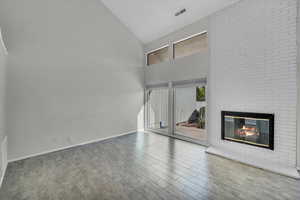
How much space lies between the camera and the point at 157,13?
4211mm

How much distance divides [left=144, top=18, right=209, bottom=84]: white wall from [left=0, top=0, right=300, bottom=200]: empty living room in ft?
0.12

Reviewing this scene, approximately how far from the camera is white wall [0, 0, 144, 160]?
10.0 ft

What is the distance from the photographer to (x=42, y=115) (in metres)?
3.37

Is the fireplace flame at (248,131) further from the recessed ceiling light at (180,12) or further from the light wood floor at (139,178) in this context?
the recessed ceiling light at (180,12)

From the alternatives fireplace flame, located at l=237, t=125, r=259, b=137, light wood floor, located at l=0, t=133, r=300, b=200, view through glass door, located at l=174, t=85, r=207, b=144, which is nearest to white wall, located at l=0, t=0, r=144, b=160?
light wood floor, located at l=0, t=133, r=300, b=200

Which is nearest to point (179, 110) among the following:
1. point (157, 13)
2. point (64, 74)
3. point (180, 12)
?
point (180, 12)

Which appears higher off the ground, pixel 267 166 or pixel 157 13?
pixel 157 13

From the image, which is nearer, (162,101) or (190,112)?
(190,112)

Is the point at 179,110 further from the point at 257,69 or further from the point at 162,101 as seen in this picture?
the point at 257,69

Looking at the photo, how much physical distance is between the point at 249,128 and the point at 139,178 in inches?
107

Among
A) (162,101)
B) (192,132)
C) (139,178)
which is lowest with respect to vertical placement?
(139,178)

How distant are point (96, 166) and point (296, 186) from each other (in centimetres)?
348

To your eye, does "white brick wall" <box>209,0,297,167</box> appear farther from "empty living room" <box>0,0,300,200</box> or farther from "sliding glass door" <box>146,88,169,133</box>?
"sliding glass door" <box>146,88,169,133</box>

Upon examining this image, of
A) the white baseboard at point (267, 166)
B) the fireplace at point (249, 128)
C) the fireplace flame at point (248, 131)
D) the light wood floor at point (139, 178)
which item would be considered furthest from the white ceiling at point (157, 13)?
the light wood floor at point (139, 178)
